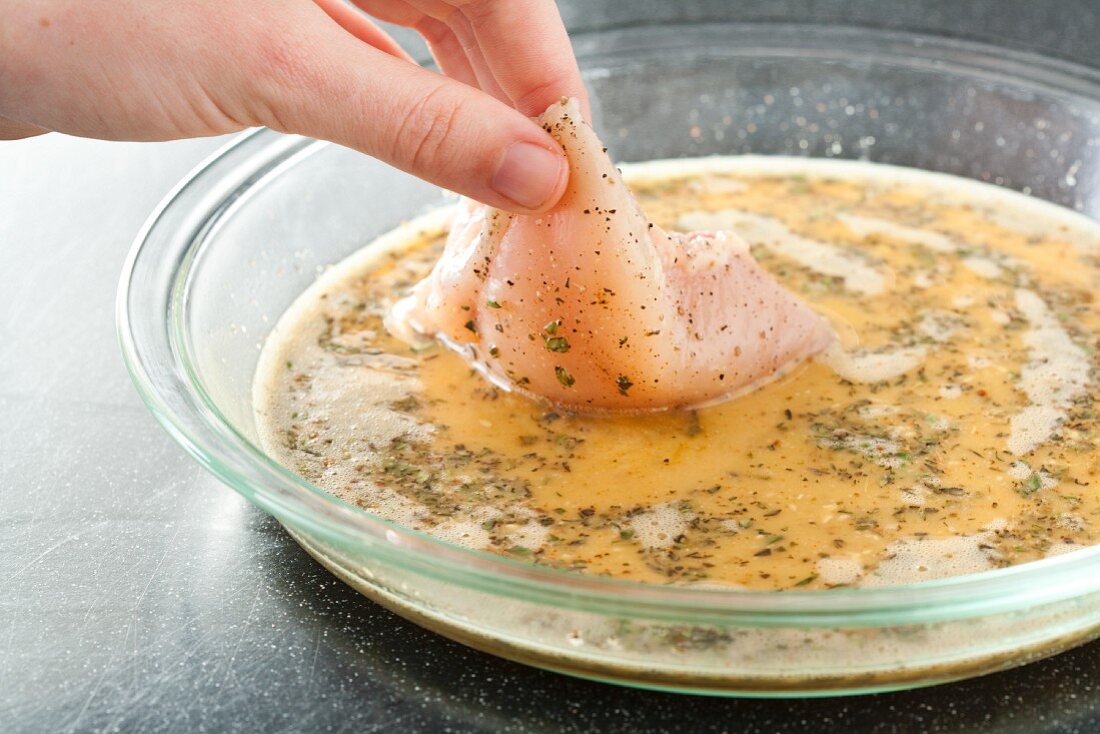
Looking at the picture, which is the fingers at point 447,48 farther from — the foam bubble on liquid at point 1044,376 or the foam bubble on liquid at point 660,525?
the foam bubble on liquid at point 1044,376

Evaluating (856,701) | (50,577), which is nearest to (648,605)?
(856,701)

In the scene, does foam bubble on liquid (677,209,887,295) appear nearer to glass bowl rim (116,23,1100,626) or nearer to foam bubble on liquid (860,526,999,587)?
foam bubble on liquid (860,526,999,587)

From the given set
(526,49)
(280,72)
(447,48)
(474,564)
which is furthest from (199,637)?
(447,48)

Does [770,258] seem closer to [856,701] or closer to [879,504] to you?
[879,504]

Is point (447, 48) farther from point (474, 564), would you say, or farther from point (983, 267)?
point (474, 564)

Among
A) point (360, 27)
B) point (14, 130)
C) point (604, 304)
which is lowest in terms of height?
point (604, 304)

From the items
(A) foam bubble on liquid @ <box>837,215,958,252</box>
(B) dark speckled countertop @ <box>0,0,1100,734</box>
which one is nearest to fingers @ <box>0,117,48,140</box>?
(B) dark speckled countertop @ <box>0,0,1100,734</box>

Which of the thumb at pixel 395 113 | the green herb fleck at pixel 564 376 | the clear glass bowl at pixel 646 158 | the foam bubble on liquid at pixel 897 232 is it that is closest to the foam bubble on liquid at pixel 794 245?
the foam bubble on liquid at pixel 897 232
